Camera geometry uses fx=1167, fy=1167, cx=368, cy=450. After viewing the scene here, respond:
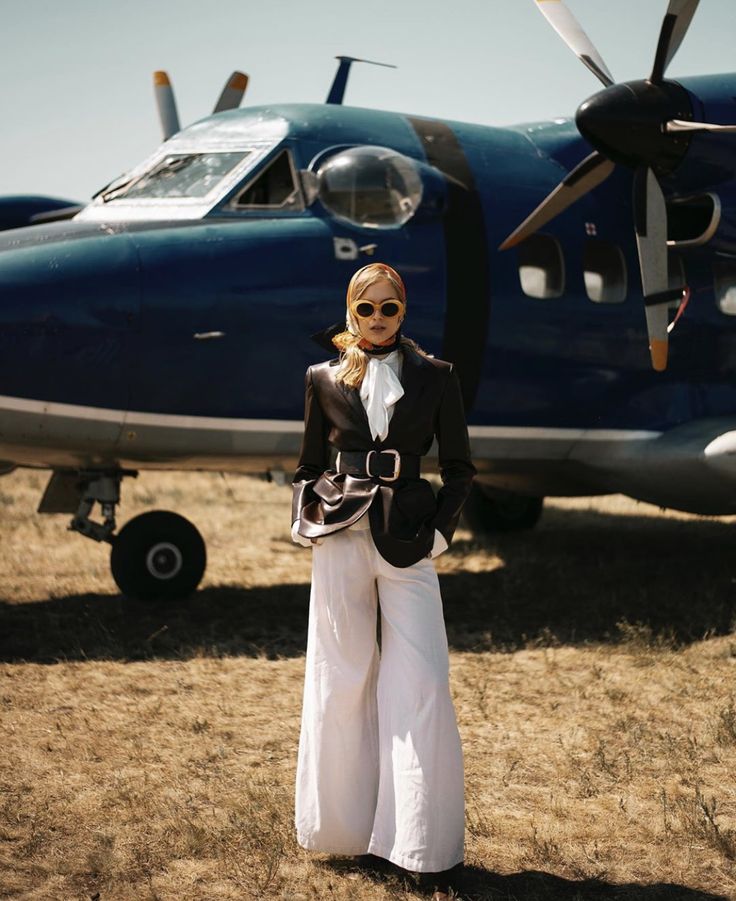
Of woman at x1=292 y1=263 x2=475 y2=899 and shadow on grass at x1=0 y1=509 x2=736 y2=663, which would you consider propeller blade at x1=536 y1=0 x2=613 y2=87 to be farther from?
woman at x1=292 y1=263 x2=475 y2=899

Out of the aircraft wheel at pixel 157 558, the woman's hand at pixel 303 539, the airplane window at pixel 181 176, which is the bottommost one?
the woman's hand at pixel 303 539

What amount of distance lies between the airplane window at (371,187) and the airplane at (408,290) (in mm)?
17

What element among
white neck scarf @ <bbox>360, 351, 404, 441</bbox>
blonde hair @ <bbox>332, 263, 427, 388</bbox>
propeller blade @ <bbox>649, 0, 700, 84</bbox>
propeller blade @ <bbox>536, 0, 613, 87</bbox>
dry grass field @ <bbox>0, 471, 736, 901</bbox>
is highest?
propeller blade @ <bbox>536, 0, 613, 87</bbox>

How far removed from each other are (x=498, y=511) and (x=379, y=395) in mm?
9505

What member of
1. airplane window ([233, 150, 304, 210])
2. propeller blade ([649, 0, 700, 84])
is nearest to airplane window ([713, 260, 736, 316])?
propeller blade ([649, 0, 700, 84])

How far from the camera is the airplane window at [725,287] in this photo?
10156mm

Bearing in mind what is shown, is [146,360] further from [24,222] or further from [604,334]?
[24,222]

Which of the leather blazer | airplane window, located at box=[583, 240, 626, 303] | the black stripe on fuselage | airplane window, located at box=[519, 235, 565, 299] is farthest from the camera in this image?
airplane window, located at box=[583, 240, 626, 303]

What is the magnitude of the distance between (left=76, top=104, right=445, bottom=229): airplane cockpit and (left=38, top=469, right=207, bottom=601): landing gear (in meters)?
2.07

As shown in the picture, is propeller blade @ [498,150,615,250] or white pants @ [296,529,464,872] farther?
propeller blade @ [498,150,615,250]

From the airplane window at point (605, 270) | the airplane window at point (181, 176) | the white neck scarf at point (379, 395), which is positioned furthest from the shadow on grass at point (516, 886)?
the airplane window at point (605, 270)

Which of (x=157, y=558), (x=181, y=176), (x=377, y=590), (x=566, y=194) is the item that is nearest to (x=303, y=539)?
(x=377, y=590)

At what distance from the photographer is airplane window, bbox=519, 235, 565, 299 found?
31.7ft

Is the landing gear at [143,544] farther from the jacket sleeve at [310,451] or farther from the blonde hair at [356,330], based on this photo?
the blonde hair at [356,330]
